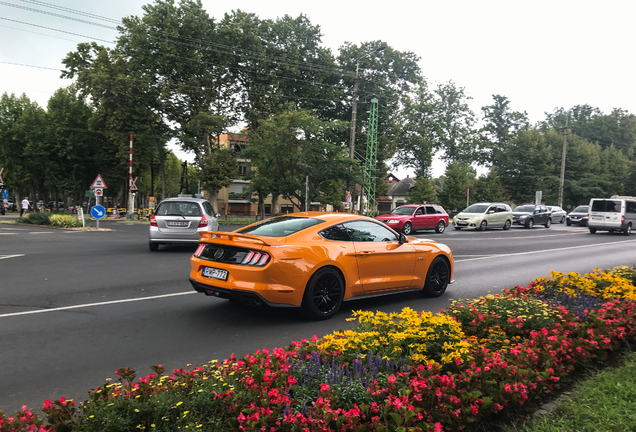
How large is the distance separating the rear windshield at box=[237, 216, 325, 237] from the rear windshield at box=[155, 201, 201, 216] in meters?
7.42

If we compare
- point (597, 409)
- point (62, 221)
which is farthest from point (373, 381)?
point (62, 221)

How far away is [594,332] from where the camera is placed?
4488 mm

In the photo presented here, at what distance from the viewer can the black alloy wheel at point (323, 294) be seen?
6.05m

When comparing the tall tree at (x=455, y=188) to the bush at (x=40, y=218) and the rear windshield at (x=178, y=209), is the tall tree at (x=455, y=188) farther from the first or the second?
the rear windshield at (x=178, y=209)

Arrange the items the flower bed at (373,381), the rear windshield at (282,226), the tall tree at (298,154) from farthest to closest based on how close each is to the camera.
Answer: the tall tree at (298,154) → the rear windshield at (282,226) → the flower bed at (373,381)

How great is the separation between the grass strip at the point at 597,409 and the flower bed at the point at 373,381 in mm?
185

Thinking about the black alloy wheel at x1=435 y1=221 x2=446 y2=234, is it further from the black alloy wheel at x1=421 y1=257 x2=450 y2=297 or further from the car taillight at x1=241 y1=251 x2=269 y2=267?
the car taillight at x1=241 y1=251 x2=269 y2=267

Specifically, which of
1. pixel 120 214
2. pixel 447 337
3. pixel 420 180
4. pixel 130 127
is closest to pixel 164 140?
pixel 130 127

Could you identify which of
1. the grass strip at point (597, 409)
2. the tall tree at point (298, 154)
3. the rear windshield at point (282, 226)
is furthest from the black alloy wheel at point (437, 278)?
the tall tree at point (298, 154)

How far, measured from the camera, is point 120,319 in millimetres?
6219

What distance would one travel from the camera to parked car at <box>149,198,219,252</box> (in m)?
13.9

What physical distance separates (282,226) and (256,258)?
103 centimetres

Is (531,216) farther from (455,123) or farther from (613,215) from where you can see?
(455,123)

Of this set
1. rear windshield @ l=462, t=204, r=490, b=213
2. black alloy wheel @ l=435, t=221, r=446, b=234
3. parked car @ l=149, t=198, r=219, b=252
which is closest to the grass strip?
parked car @ l=149, t=198, r=219, b=252
